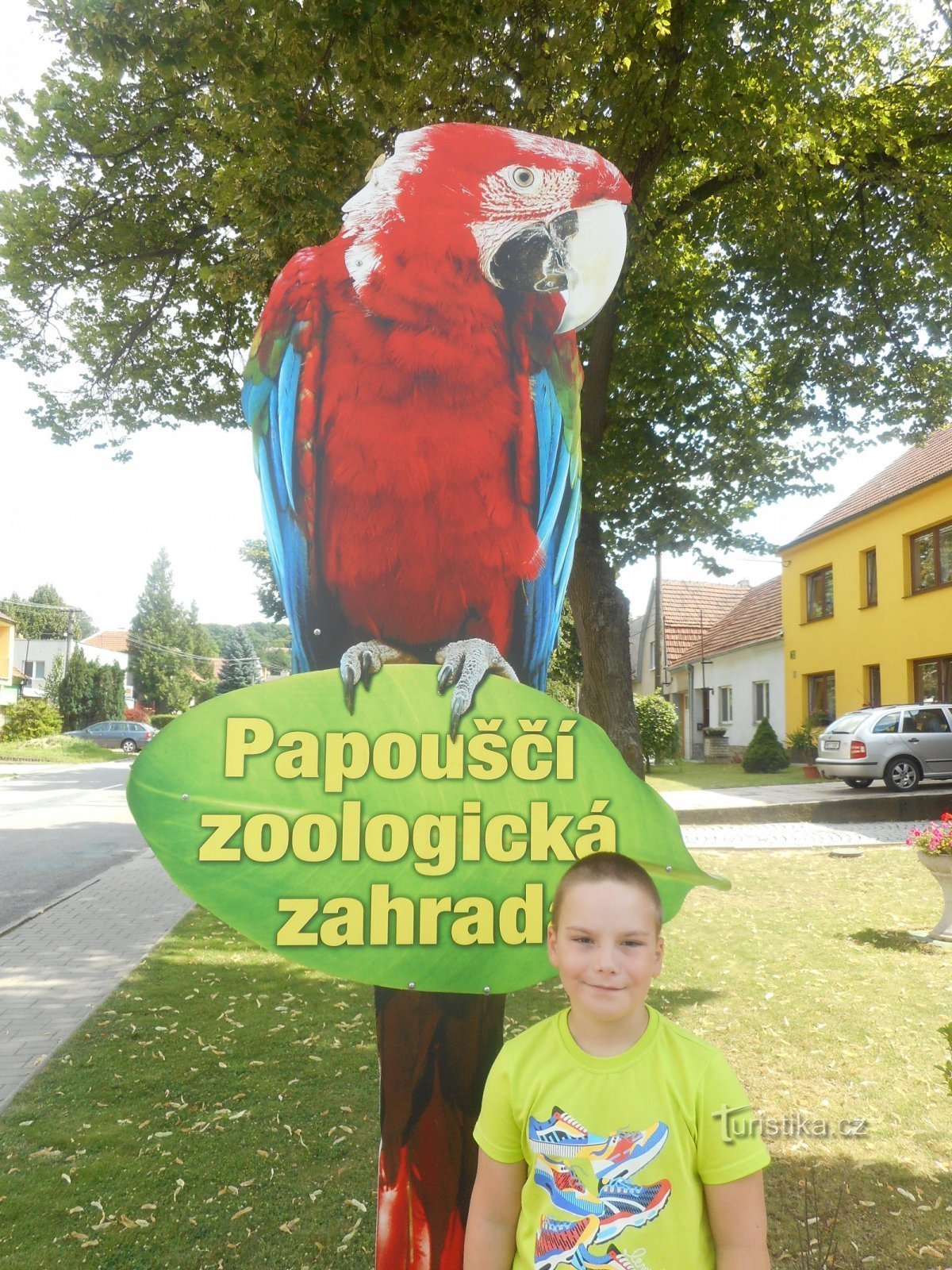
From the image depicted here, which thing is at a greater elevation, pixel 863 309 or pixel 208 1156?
pixel 863 309

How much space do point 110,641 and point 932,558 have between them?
156 feet

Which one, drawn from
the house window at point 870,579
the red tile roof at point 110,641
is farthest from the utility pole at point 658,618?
the red tile roof at point 110,641

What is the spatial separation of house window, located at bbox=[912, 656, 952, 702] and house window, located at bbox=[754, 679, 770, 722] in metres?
6.45

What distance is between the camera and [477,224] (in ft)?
7.80

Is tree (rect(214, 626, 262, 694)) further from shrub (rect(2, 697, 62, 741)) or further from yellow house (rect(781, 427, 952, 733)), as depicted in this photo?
yellow house (rect(781, 427, 952, 733))

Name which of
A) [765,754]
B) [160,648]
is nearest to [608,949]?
[765,754]

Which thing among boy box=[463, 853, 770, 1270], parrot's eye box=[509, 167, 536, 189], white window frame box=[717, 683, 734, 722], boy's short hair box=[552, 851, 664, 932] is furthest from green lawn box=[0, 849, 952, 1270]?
white window frame box=[717, 683, 734, 722]

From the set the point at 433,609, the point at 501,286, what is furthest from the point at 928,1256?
the point at 501,286

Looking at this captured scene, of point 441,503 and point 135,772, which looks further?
point 441,503

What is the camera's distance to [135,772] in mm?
2135

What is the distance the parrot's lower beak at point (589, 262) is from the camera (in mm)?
2418

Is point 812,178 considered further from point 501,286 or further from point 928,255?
point 501,286

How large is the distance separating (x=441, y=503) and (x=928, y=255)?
6570 mm

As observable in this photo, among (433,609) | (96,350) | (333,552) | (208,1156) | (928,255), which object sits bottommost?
(208,1156)
